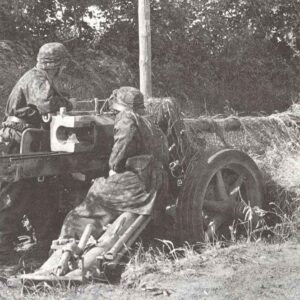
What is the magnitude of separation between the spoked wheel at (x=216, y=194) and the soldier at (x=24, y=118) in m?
1.61

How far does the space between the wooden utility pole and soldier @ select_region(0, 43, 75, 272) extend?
4.72m

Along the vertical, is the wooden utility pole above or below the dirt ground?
above

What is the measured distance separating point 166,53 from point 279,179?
25.8ft

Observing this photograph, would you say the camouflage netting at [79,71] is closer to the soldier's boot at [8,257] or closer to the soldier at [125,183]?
the soldier's boot at [8,257]

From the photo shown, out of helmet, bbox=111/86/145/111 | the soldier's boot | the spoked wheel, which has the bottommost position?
the soldier's boot

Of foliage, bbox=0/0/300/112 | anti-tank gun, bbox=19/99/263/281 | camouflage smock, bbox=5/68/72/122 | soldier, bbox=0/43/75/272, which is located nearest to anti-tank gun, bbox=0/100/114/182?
anti-tank gun, bbox=19/99/263/281

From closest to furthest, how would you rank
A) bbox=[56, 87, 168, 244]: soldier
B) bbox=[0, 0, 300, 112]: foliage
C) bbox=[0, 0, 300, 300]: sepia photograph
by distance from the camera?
bbox=[0, 0, 300, 300]: sepia photograph, bbox=[56, 87, 168, 244]: soldier, bbox=[0, 0, 300, 112]: foliage

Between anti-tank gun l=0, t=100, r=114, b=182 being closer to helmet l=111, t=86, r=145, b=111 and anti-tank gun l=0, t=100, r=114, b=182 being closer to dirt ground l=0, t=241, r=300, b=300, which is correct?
helmet l=111, t=86, r=145, b=111

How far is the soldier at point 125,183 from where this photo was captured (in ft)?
19.4

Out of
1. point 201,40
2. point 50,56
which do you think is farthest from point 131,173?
point 201,40

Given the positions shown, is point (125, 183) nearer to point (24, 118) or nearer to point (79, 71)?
point (24, 118)

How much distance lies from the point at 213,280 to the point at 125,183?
1301mm

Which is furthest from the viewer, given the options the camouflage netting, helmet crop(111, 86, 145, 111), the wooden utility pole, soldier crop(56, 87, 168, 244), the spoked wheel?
the camouflage netting

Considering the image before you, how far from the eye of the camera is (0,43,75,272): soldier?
6.55m
